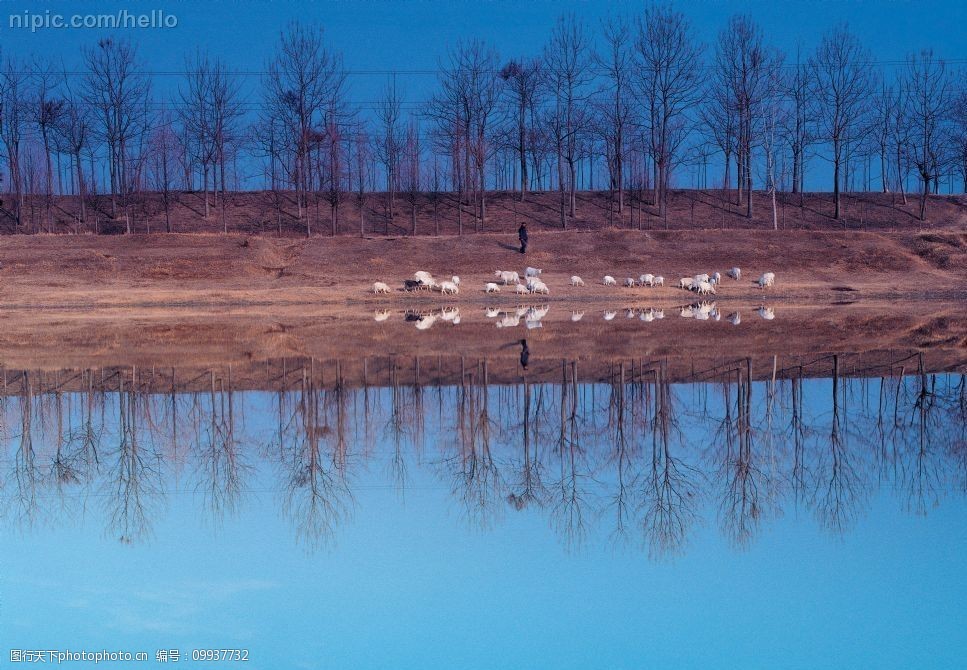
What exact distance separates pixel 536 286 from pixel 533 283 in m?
0.17

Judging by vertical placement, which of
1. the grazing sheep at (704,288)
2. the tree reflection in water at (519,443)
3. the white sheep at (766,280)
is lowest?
the tree reflection in water at (519,443)

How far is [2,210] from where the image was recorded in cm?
6838

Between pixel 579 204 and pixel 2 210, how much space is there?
38604 mm

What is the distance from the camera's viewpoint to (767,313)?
34406 millimetres

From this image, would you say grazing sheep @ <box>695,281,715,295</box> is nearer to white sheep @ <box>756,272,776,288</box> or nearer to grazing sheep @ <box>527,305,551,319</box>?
white sheep @ <box>756,272,776,288</box>

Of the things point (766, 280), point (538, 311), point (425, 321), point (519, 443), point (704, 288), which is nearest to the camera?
point (519, 443)

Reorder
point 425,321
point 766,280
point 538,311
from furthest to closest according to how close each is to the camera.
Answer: point 766,280 < point 538,311 < point 425,321

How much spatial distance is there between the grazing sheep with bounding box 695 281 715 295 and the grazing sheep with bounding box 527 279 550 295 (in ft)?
20.6

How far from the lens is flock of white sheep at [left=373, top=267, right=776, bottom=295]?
138 feet

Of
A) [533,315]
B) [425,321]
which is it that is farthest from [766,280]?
[425,321]

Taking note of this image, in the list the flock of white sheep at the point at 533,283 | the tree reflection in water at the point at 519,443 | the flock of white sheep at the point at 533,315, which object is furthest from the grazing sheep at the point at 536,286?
the tree reflection in water at the point at 519,443

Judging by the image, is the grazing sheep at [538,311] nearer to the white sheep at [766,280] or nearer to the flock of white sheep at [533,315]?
the flock of white sheep at [533,315]

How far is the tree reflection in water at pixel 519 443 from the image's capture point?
375 inches

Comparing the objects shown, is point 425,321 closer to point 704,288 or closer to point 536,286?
point 536,286
